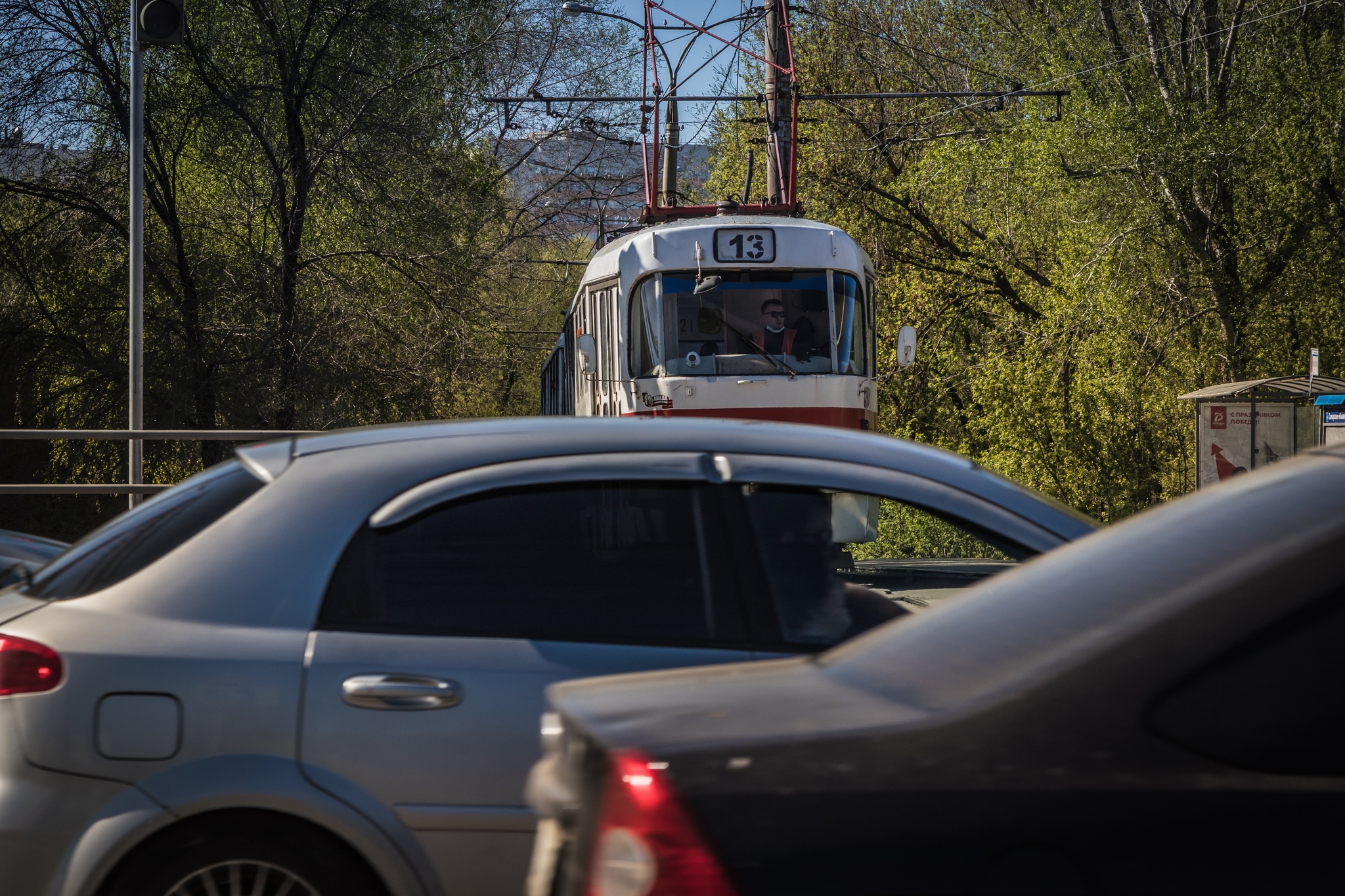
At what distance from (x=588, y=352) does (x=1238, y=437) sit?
366 inches

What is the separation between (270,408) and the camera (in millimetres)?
20469

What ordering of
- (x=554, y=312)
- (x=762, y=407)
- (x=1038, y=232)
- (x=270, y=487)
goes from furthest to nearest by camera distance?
1. (x=554, y=312)
2. (x=1038, y=232)
3. (x=762, y=407)
4. (x=270, y=487)

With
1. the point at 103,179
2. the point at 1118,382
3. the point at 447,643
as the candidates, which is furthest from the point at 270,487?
the point at 1118,382

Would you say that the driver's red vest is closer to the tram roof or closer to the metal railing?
the tram roof

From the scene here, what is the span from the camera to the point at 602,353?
50.2 feet

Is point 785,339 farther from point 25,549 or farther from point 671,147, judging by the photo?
point 25,549

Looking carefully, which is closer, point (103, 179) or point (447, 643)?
point (447, 643)

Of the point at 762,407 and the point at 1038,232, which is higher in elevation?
the point at 1038,232

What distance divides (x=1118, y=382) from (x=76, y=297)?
54.4 feet

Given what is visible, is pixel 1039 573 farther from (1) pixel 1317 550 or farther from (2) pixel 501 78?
(2) pixel 501 78

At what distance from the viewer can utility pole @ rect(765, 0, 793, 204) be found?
18500mm

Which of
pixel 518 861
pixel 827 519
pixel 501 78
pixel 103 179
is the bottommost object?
pixel 518 861

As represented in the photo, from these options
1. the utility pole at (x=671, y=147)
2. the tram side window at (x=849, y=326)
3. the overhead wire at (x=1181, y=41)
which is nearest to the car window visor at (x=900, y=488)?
the tram side window at (x=849, y=326)

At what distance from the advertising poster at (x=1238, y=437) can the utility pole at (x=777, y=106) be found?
6.38 metres
